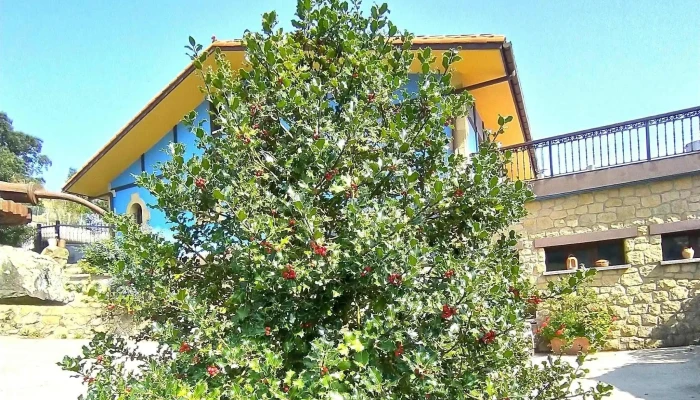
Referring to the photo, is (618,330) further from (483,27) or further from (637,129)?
(483,27)

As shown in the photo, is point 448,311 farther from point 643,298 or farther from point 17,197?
point 643,298

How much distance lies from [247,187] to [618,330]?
9645 millimetres

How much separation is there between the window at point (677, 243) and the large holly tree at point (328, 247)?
8.35m

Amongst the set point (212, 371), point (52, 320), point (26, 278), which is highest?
point (212, 371)

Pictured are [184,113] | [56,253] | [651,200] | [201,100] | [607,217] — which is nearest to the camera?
[651,200]

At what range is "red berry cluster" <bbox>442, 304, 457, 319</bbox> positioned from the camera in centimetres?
178

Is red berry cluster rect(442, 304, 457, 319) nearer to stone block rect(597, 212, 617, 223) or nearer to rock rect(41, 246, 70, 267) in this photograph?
stone block rect(597, 212, 617, 223)

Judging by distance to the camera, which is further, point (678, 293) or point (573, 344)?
point (573, 344)

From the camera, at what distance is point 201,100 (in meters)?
11.1

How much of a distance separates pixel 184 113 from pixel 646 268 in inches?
392

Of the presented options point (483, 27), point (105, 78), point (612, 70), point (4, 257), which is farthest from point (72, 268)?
point (612, 70)

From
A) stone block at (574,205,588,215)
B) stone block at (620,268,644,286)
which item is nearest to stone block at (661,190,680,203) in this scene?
stone block at (574,205,588,215)

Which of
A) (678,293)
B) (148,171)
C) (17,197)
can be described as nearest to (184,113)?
(148,171)

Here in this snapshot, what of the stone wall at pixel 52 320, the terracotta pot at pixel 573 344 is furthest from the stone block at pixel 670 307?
the stone wall at pixel 52 320
